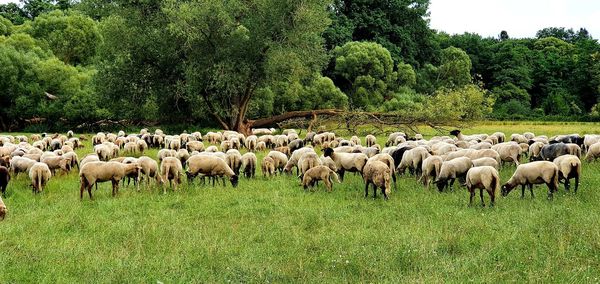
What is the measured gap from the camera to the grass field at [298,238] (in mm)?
7309

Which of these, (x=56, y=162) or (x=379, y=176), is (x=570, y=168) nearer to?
(x=379, y=176)

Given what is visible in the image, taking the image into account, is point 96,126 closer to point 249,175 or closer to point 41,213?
point 249,175

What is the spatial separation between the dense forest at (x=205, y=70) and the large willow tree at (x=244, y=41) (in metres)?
0.07

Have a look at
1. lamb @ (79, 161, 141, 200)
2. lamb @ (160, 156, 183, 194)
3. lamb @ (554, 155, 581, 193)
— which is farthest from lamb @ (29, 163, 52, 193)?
lamb @ (554, 155, 581, 193)

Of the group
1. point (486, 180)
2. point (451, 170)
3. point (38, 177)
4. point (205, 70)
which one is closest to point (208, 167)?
point (38, 177)

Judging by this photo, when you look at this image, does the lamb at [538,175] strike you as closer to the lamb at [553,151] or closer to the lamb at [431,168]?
the lamb at [431,168]

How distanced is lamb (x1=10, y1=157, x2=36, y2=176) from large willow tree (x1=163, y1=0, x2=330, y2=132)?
15515mm

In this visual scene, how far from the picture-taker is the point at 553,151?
1748 cm

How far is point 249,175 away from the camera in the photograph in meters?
16.8

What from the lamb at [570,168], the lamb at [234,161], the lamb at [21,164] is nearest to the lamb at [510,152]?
the lamb at [570,168]

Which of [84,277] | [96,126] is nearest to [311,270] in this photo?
[84,277]

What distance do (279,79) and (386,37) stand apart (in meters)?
42.5

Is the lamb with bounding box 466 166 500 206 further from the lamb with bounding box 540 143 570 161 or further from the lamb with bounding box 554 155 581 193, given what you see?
the lamb with bounding box 540 143 570 161

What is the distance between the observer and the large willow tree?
30.9 metres
